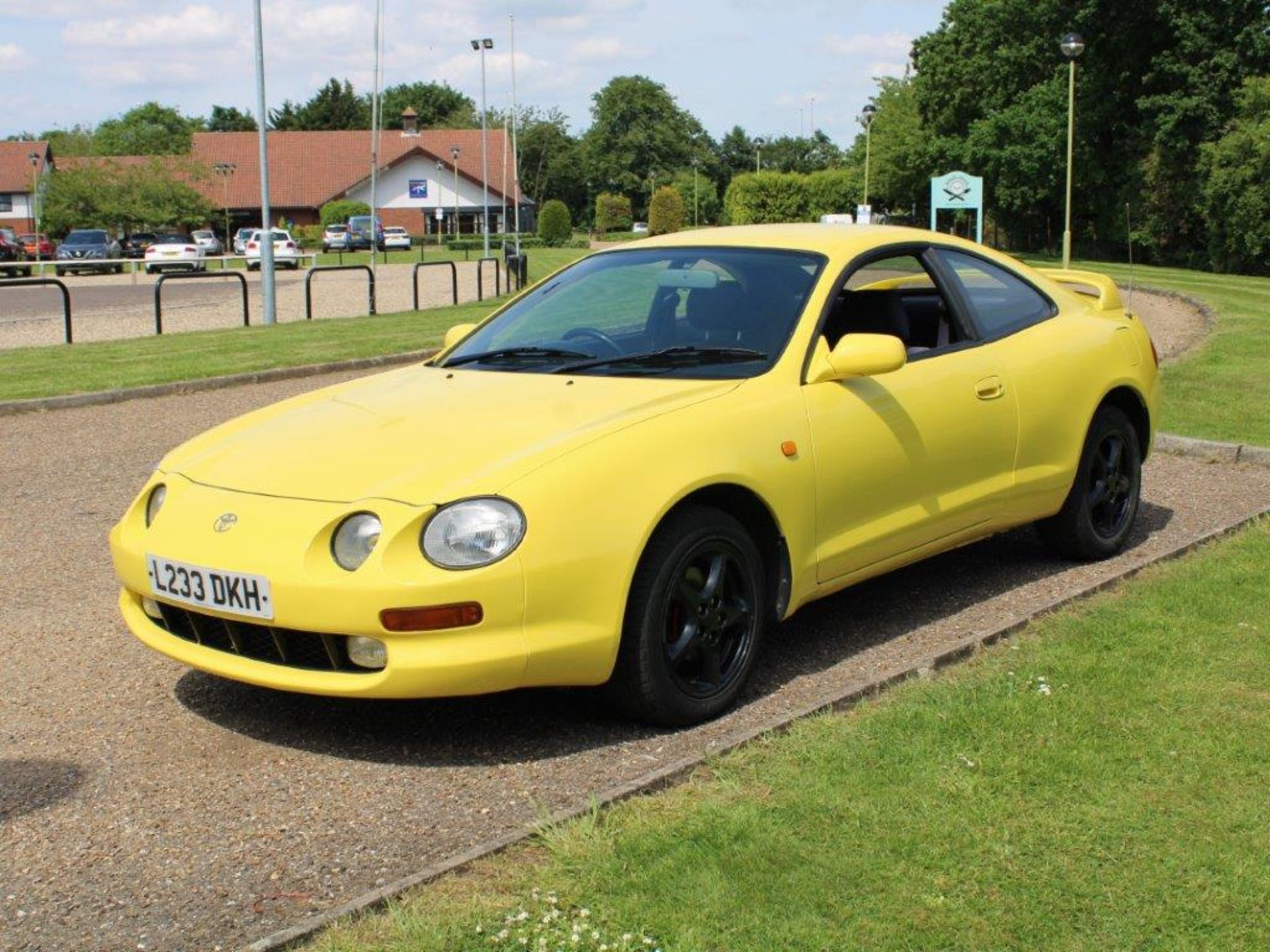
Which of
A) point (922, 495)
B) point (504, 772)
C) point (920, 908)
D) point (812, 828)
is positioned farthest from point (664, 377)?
point (920, 908)

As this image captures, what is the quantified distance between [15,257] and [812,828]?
56.5 metres

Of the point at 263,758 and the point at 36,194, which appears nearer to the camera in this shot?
the point at 263,758

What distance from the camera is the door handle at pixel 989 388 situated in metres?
5.88

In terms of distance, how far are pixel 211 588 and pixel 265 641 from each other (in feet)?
0.75

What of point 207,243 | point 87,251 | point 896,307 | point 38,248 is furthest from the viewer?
point 207,243

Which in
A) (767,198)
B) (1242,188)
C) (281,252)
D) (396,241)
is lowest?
(281,252)

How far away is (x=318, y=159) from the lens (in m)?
96.8

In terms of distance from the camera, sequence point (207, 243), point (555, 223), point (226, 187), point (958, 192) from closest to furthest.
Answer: point (958, 192), point (207, 243), point (555, 223), point (226, 187)

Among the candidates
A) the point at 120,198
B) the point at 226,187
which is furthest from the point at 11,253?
the point at 226,187

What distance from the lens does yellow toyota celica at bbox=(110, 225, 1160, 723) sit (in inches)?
166

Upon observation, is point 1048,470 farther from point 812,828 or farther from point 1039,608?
point 812,828

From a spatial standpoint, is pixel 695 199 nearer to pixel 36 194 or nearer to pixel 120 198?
pixel 120 198

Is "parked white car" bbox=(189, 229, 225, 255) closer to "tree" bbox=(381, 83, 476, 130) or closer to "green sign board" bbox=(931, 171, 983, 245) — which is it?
"green sign board" bbox=(931, 171, 983, 245)

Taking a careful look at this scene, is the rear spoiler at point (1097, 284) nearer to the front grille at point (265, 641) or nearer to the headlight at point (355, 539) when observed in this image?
the headlight at point (355, 539)
